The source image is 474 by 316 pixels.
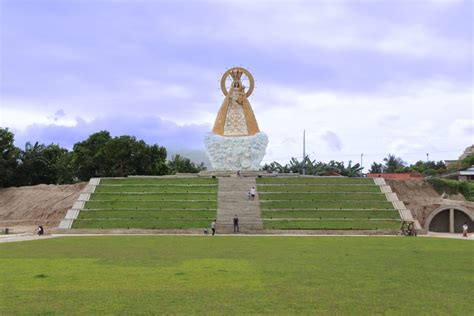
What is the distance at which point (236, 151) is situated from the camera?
49.7 metres

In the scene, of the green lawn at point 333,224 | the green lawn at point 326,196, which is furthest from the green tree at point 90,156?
the green lawn at point 333,224

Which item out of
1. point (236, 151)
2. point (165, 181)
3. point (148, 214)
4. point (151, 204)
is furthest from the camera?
point (236, 151)

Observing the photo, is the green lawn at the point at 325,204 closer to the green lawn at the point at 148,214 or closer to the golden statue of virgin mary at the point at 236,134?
the green lawn at the point at 148,214

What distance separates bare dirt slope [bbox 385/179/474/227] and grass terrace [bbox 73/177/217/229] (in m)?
14.5

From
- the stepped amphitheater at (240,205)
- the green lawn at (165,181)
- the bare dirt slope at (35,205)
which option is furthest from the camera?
the green lawn at (165,181)

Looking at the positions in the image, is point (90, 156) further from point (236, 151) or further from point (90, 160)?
point (236, 151)

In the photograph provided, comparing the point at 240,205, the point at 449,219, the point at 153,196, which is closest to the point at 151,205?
the point at 153,196

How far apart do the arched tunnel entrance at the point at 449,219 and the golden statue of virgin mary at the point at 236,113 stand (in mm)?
18030

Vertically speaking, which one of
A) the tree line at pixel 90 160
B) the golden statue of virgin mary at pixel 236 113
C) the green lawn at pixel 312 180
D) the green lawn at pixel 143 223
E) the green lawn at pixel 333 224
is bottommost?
the green lawn at pixel 143 223

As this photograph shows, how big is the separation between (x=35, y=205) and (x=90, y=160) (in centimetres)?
1735

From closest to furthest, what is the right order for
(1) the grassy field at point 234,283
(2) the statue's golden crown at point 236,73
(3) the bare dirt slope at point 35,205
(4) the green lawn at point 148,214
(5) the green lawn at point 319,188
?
(1) the grassy field at point 234,283, (4) the green lawn at point 148,214, (5) the green lawn at point 319,188, (3) the bare dirt slope at point 35,205, (2) the statue's golden crown at point 236,73

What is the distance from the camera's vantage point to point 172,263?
612 inches

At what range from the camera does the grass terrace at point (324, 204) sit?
34.2 meters

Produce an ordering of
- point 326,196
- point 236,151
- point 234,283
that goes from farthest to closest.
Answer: point 236,151
point 326,196
point 234,283
